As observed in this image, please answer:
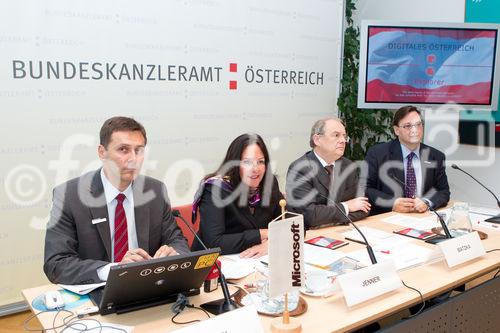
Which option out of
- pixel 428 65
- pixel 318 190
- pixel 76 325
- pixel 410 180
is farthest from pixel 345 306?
pixel 428 65

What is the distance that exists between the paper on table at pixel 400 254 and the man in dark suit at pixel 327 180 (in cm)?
45

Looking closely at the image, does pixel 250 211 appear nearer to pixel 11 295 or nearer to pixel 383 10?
pixel 11 295

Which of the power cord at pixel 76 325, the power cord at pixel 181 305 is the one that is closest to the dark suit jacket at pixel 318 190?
the power cord at pixel 181 305

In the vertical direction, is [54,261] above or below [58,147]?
below

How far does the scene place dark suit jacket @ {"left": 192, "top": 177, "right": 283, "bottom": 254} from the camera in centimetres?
229

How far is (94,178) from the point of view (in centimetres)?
212

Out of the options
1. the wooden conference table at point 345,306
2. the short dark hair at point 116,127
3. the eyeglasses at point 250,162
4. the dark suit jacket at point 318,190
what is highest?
the short dark hair at point 116,127

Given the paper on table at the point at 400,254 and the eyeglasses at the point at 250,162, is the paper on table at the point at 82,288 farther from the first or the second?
the paper on table at the point at 400,254

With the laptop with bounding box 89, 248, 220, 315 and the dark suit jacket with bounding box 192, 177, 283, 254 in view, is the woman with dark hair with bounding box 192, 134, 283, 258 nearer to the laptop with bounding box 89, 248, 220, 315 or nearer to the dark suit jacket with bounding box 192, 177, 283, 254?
the dark suit jacket with bounding box 192, 177, 283, 254

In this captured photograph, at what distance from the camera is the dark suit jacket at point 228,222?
2.29 metres

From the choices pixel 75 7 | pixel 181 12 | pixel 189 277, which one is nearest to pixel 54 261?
pixel 189 277

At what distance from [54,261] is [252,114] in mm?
2535

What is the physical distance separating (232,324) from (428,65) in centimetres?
336

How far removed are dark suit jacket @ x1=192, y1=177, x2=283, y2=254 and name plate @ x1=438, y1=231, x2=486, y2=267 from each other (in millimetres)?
830
